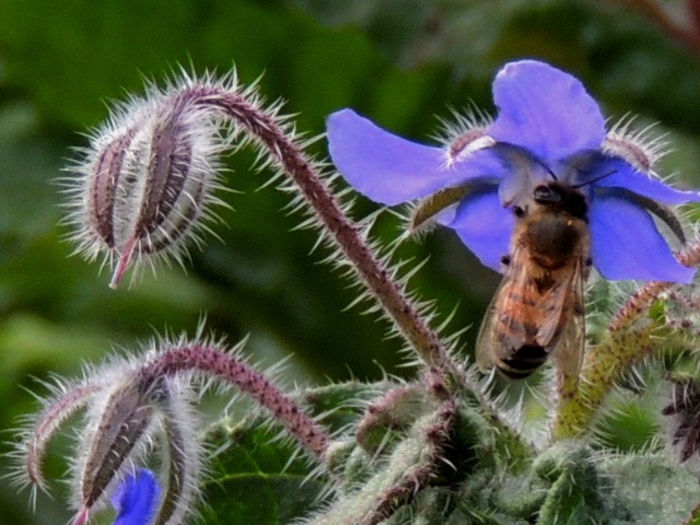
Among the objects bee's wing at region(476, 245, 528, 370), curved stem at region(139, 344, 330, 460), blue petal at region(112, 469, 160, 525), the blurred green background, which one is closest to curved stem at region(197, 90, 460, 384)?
bee's wing at region(476, 245, 528, 370)

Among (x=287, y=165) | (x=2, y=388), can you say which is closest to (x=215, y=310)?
(x=2, y=388)

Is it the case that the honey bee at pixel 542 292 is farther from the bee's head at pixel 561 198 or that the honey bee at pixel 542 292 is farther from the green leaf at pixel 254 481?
the green leaf at pixel 254 481

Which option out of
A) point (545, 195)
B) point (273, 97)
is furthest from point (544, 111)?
point (273, 97)

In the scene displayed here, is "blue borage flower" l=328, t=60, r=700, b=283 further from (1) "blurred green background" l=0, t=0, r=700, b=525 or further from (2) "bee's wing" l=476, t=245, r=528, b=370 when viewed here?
(1) "blurred green background" l=0, t=0, r=700, b=525

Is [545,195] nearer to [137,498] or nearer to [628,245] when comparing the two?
[628,245]

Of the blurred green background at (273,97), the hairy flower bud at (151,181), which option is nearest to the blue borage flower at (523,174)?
the hairy flower bud at (151,181)

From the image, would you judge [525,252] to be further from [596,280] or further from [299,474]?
[299,474]
